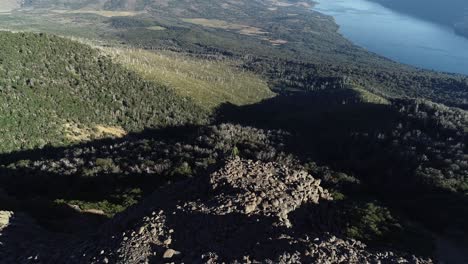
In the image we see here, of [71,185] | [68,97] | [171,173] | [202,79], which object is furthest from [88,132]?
[202,79]

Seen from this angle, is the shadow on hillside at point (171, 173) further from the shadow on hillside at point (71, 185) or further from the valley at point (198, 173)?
the valley at point (198, 173)

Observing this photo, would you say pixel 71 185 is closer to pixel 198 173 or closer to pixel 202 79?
pixel 198 173

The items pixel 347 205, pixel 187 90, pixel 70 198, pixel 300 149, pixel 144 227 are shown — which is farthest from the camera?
pixel 187 90

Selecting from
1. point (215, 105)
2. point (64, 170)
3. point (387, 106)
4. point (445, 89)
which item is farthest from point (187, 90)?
point (445, 89)

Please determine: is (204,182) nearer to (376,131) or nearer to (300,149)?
(300,149)

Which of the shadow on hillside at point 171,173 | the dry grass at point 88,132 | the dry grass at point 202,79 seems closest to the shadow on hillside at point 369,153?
the shadow on hillside at point 171,173
